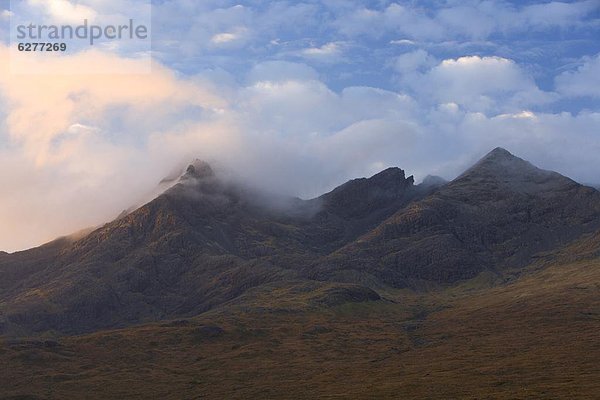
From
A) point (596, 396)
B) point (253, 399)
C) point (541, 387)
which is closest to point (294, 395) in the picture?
point (253, 399)

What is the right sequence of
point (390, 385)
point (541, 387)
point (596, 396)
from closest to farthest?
point (596, 396) → point (541, 387) → point (390, 385)

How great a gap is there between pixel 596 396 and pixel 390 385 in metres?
58.3

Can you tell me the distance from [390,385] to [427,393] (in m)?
18.8

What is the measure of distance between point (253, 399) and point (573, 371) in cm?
9116

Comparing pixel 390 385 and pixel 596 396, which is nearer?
pixel 596 396

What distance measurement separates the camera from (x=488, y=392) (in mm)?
171375

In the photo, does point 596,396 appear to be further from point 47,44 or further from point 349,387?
point 47,44

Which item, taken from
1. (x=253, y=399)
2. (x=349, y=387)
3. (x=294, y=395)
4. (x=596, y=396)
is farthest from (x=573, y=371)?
(x=253, y=399)

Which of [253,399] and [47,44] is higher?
[47,44]

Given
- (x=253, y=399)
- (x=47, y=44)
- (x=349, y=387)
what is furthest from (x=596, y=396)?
(x=47, y=44)

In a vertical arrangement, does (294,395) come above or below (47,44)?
below

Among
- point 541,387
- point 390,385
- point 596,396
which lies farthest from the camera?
point 390,385

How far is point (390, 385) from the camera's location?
19425 cm

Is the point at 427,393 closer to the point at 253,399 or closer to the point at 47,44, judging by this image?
the point at 253,399
